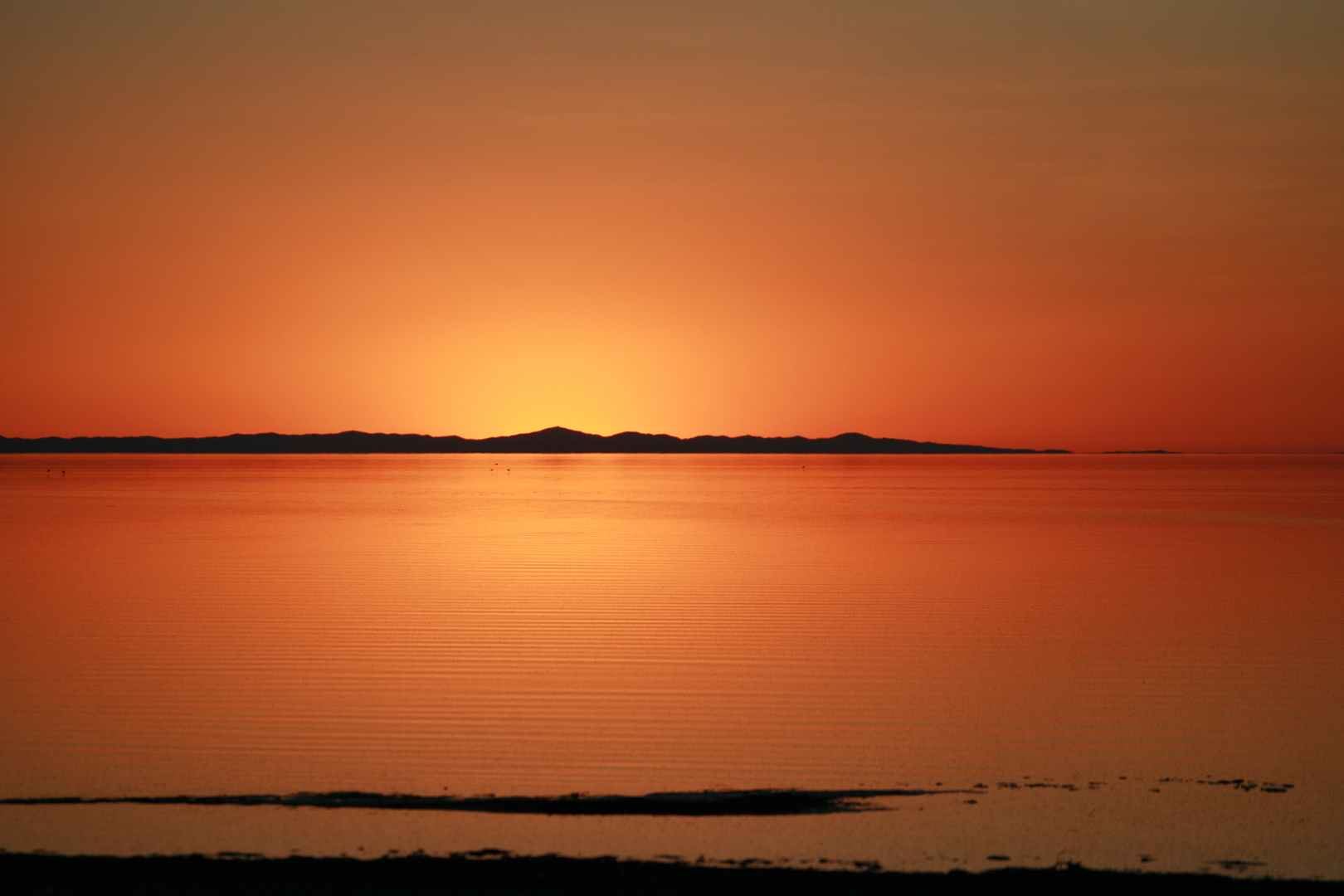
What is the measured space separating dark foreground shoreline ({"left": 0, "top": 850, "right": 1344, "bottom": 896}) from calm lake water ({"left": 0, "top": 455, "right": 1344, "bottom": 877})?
1.00ft

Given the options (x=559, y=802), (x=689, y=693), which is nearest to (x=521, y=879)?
(x=559, y=802)

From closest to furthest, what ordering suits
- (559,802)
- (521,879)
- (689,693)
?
(521,879) → (559,802) → (689,693)

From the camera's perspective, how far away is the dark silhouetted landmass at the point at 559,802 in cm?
587

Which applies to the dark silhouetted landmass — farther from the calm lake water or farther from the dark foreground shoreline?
the dark foreground shoreline

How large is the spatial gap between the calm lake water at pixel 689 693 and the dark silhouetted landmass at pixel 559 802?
16cm

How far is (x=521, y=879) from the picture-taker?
4.62 meters

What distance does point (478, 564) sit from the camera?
19.9 meters

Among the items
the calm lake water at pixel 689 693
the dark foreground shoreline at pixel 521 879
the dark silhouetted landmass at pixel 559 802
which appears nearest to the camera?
the dark foreground shoreline at pixel 521 879

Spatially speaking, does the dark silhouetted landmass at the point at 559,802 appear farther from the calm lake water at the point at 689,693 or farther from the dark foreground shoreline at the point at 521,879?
the dark foreground shoreline at the point at 521,879

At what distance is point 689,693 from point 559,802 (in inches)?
132

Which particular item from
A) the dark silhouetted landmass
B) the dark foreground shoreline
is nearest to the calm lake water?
the dark silhouetted landmass

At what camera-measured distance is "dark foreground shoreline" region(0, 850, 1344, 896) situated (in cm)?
450

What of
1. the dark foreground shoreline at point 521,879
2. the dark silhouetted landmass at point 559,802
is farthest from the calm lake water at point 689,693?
the dark foreground shoreline at point 521,879

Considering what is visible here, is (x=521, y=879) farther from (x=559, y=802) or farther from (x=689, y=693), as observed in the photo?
(x=689, y=693)
